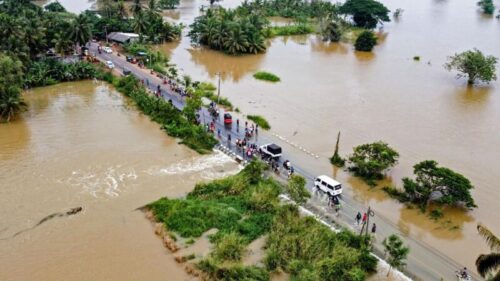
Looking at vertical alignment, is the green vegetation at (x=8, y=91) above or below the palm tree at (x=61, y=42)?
below

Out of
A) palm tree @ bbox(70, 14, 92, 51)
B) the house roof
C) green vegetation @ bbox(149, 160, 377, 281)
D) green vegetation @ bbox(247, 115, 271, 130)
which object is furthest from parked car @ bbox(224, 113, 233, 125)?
the house roof

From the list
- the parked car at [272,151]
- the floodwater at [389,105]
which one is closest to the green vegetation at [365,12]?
the floodwater at [389,105]

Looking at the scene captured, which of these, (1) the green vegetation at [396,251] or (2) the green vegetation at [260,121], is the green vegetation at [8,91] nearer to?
(2) the green vegetation at [260,121]

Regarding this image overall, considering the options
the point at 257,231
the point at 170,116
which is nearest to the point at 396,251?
the point at 257,231

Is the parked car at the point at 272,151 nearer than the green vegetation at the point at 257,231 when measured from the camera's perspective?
No

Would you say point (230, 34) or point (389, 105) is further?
point (230, 34)

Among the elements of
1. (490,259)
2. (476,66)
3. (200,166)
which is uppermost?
(476,66)

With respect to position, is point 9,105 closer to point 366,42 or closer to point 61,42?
point 61,42
